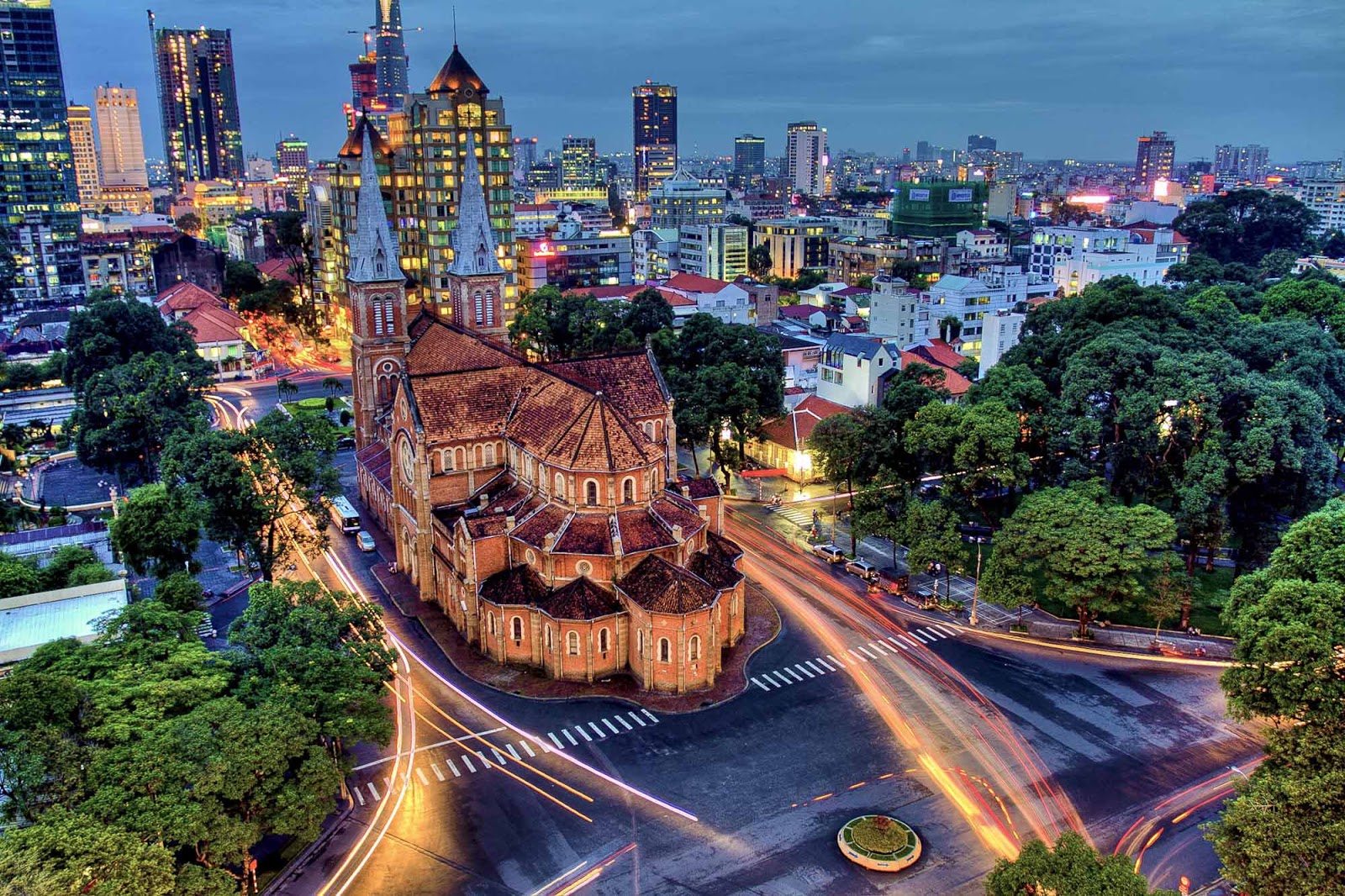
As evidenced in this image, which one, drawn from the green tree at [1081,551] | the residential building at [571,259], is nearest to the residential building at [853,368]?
the green tree at [1081,551]

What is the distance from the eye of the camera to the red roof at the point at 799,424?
305 feet

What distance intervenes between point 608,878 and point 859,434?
42.6m

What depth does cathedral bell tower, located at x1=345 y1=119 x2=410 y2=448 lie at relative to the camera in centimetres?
7969

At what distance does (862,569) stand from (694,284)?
3320 inches

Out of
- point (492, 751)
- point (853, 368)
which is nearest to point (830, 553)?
point (853, 368)

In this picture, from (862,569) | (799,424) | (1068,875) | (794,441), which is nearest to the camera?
(1068,875)

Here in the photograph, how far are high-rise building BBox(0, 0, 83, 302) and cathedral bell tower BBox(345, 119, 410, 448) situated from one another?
129173 millimetres

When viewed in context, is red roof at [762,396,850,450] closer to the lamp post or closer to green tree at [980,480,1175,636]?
the lamp post

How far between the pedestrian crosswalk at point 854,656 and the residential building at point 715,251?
436 ft

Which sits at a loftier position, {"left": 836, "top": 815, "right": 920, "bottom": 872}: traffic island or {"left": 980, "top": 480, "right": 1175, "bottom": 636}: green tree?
{"left": 980, "top": 480, "right": 1175, "bottom": 636}: green tree

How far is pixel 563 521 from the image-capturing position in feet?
194

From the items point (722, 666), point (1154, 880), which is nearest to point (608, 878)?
point (722, 666)

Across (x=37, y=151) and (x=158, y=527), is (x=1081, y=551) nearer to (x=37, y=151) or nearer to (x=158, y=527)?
(x=158, y=527)

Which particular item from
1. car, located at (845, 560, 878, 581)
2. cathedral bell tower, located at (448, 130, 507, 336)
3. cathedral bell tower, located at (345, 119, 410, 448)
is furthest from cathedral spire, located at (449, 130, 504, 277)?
car, located at (845, 560, 878, 581)
